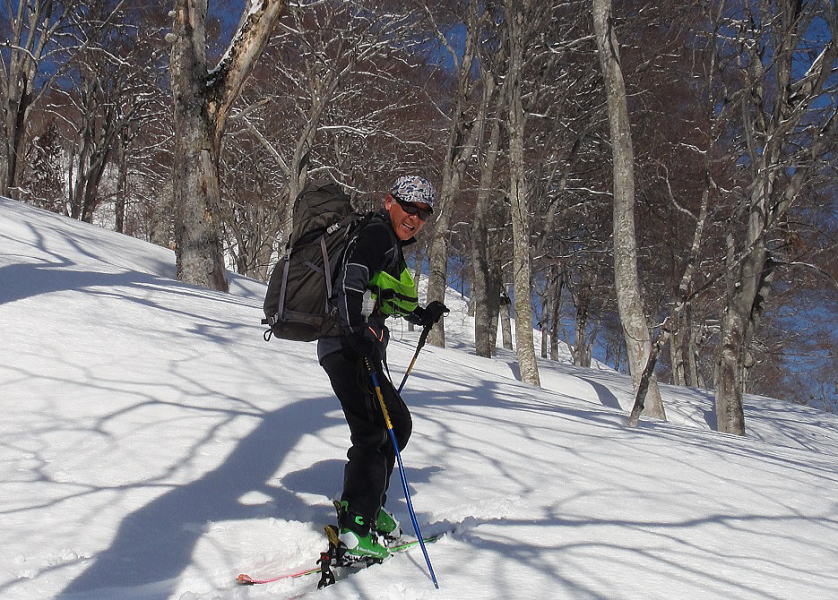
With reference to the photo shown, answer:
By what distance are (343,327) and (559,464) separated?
7.07 ft

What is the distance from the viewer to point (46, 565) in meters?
2.69

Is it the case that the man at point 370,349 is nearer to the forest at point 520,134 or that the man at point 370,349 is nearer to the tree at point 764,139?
the forest at point 520,134

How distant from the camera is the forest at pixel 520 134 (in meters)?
9.27

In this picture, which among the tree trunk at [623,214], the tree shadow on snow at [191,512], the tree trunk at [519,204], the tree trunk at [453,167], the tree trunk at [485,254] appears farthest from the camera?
the tree trunk at [485,254]

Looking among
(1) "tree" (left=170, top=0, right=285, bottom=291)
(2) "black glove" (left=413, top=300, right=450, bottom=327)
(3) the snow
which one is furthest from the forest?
(2) "black glove" (left=413, top=300, right=450, bottom=327)

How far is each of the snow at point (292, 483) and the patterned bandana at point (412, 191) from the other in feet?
5.22

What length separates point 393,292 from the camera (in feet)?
10.6

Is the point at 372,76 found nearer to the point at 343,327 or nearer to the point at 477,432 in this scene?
the point at 477,432

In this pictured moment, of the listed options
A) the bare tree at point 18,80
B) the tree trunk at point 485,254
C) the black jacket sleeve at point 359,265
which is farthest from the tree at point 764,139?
the bare tree at point 18,80

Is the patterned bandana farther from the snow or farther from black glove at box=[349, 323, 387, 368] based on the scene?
the snow

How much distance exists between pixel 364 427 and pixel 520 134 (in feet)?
29.8

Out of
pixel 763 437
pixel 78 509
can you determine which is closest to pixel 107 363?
pixel 78 509

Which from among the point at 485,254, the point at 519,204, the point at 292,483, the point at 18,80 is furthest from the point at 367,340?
the point at 18,80

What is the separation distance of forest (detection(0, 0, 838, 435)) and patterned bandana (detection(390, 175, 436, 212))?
4.49m
